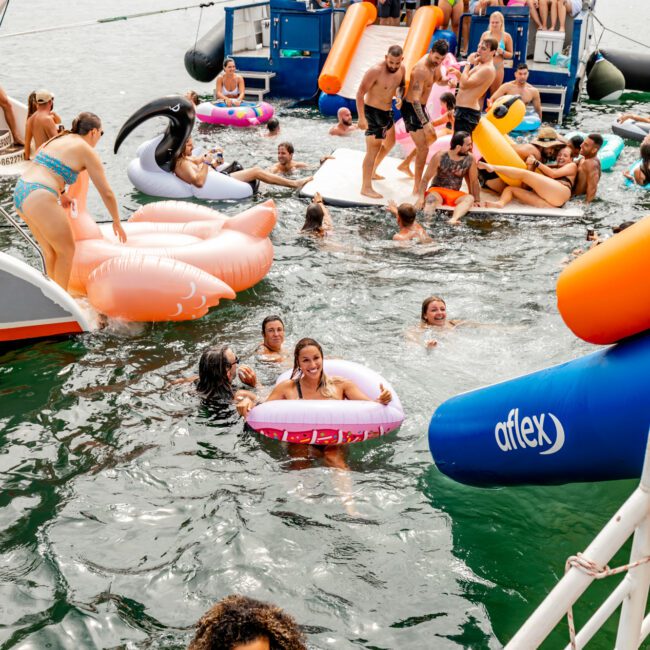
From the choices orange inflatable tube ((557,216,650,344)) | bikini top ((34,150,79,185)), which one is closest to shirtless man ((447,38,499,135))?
bikini top ((34,150,79,185))

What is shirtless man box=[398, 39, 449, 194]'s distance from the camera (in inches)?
365

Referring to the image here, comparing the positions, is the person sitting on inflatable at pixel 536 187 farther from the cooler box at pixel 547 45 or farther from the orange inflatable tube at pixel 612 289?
the orange inflatable tube at pixel 612 289

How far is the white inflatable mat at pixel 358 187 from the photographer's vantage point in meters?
9.50

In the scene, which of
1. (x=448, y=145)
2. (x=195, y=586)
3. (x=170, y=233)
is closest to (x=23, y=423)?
(x=195, y=586)

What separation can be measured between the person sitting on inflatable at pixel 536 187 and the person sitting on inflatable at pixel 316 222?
1.86 meters

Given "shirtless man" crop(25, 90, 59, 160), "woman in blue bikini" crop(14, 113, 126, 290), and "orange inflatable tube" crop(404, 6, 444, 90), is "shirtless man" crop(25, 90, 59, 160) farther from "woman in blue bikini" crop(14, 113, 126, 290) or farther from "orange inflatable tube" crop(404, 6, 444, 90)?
"orange inflatable tube" crop(404, 6, 444, 90)

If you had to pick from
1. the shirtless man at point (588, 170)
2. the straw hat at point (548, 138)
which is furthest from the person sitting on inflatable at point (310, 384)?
the straw hat at point (548, 138)

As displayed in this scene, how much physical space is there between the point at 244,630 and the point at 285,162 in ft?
30.4

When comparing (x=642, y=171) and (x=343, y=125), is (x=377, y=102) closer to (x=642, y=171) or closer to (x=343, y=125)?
(x=343, y=125)

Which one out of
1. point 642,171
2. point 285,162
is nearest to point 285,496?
point 285,162

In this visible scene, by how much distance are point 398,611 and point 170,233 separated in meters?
4.66

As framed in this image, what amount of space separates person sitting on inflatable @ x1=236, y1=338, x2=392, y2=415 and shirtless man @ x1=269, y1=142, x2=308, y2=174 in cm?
575

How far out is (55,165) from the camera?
6613mm

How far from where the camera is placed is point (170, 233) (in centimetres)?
777
